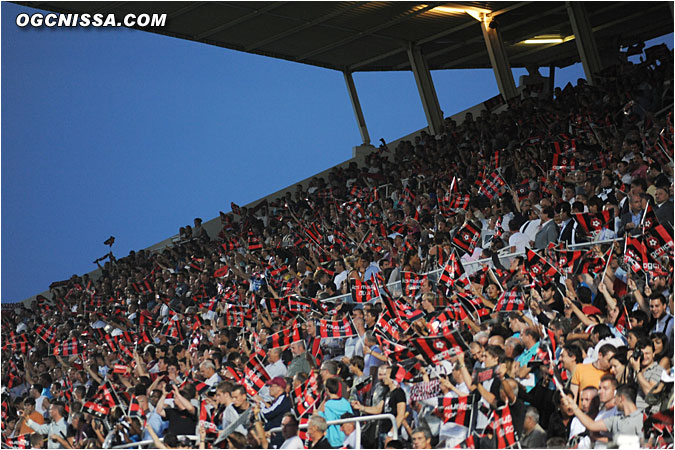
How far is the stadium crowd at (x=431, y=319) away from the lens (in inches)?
281

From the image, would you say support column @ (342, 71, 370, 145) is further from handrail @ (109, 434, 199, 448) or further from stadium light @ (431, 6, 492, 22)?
handrail @ (109, 434, 199, 448)

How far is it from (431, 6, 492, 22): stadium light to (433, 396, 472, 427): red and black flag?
60.6 ft

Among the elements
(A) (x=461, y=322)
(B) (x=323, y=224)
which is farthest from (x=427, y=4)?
(A) (x=461, y=322)

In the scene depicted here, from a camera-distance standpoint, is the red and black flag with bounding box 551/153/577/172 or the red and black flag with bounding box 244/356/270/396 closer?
the red and black flag with bounding box 244/356/270/396

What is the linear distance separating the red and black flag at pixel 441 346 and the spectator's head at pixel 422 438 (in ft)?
3.19

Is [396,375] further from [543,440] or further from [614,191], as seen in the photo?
[614,191]

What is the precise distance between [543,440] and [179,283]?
38.4 ft

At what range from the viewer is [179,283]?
17516 mm

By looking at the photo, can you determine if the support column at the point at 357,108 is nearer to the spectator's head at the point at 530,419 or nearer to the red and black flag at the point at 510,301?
the red and black flag at the point at 510,301

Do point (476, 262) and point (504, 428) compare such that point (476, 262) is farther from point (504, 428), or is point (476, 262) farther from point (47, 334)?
point (47, 334)

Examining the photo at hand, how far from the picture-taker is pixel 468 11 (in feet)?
81.9

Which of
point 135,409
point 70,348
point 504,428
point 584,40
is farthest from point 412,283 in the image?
point 584,40

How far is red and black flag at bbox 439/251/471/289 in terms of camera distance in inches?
410

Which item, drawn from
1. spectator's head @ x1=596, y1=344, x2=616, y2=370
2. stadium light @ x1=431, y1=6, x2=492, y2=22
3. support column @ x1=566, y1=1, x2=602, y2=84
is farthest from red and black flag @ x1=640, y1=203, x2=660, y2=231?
stadium light @ x1=431, y1=6, x2=492, y2=22
